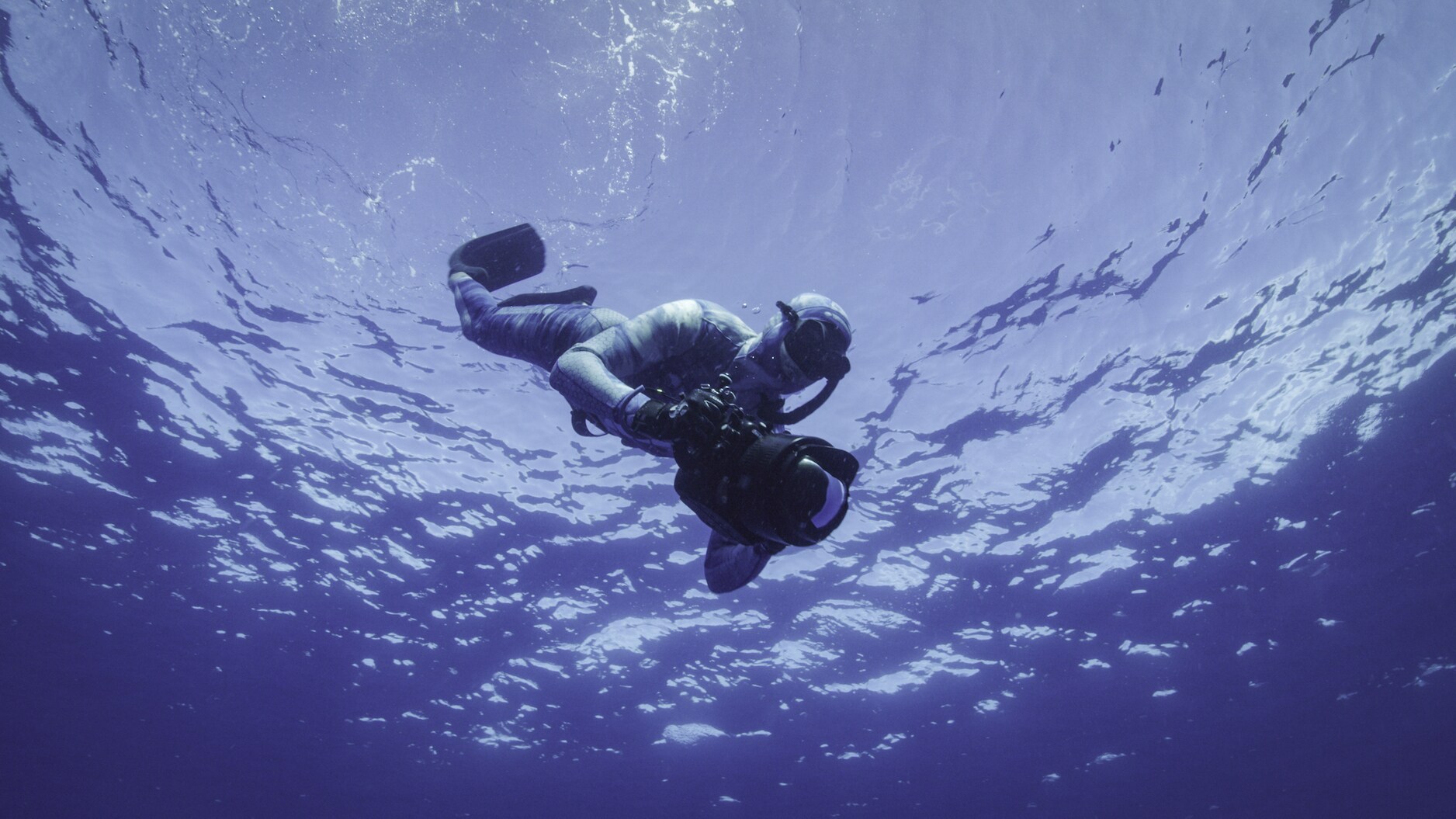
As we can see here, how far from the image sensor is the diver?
6.11 ft

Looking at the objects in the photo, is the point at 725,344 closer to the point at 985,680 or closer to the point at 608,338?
the point at 608,338

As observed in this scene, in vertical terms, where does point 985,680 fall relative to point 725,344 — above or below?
above

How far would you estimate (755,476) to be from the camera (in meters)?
1.83

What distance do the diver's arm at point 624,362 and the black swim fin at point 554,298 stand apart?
0.91 m

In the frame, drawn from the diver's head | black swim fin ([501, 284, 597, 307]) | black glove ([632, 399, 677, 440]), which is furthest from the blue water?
black glove ([632, 399, 677, 440])

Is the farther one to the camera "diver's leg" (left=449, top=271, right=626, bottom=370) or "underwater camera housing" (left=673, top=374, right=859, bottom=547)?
"diver's leg" (left=449, top=271, right=626, bottom=370)

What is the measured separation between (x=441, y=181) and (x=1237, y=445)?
15.3 m

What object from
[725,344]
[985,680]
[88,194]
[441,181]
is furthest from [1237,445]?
[88,194]

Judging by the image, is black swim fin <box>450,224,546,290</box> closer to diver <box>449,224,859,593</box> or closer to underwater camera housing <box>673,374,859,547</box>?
diver <box>449,224,859,593</box>

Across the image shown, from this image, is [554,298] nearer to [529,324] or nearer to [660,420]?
[529,324]

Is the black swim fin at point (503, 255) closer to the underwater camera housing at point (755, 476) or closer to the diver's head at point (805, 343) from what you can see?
the diver's head at point (805, 343)

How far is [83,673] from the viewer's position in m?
26.0

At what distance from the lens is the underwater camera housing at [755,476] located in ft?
5.95

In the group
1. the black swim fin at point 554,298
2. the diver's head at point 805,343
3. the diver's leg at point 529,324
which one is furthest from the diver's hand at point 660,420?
the black swim fin at point 554,298
